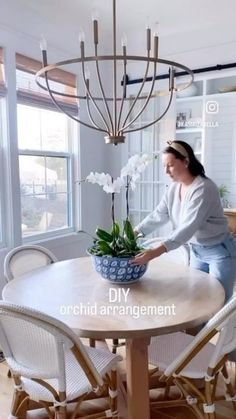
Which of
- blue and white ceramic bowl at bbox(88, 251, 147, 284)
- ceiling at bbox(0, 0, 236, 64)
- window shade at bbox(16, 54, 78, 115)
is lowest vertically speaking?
blue and white ceramic bowl at bbox(88, 251, 147, 284)

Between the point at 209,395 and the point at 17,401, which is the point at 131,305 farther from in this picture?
the point at 17,401

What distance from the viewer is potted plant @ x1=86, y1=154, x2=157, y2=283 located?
1.60 m

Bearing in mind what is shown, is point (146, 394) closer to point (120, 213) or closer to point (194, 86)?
point (120, 213)

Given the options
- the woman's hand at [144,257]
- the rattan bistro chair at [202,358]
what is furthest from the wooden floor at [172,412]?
the woman's hand at [144,257]

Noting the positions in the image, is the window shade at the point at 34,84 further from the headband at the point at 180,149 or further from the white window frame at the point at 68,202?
the headband at the point at 180,149

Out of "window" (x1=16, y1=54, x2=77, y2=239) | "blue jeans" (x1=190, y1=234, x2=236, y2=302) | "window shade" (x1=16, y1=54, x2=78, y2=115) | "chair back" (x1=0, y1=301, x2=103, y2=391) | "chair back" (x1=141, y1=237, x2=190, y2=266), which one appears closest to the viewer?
"chair back" (x1=0, y1=301, x2=103, y2=391)

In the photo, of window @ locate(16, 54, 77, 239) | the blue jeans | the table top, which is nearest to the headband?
the blue jeans

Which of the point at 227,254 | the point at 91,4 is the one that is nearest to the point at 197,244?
the point at 227,254

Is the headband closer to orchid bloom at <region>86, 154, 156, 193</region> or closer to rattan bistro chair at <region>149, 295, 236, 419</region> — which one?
orchid bloom at <region>86, 154, 156, 193</region>

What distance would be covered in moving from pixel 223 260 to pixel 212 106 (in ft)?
10.5

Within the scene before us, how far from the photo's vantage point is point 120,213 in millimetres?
3977

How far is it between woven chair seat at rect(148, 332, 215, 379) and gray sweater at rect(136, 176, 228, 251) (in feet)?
1.48

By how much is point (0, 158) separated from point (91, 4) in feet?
5.12

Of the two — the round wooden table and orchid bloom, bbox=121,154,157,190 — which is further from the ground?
orchid bloom, bbox=121,154,157,190
